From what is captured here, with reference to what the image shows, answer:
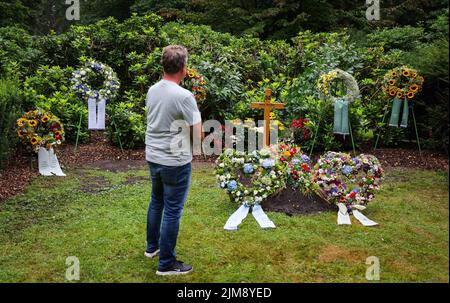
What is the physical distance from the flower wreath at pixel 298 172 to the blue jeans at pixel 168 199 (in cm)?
220

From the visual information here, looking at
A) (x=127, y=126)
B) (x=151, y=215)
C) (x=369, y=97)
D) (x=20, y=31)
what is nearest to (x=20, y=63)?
(x=20, y=31)

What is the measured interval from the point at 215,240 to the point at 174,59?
6.42 ft

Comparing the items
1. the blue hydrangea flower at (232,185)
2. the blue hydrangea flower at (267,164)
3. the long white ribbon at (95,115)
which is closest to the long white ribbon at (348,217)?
the blue hydrangea flower at (267,164)

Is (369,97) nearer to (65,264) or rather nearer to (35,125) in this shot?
(35,125)

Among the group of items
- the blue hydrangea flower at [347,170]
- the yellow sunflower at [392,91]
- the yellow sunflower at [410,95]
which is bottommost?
the blue hydrangea flower at [347,170]

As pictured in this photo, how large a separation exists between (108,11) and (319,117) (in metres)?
11.7

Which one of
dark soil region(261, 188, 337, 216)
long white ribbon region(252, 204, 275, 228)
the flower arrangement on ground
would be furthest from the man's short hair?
the flower arrangement on ground

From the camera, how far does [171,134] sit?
13.5 ft

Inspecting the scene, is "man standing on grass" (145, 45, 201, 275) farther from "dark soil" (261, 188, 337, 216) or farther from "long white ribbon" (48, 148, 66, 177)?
"long white ribbon" (48, 148, 66, 177)

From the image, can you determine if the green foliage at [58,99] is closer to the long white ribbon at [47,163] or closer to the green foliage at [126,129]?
the green foliage at [126,129]

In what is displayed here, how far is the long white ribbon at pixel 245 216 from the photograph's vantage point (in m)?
5.54

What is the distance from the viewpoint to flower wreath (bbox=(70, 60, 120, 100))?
8.91 metres

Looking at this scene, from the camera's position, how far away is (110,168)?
8188 millimetres

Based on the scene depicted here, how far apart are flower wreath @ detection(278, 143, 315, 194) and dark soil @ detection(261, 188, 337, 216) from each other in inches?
3.3
